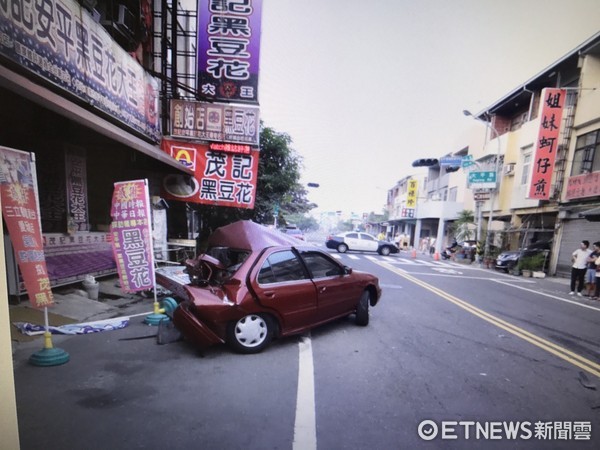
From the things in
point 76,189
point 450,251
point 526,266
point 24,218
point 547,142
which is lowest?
point 450,251

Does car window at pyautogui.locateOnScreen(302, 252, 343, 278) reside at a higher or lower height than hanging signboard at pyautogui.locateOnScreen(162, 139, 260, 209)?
lower

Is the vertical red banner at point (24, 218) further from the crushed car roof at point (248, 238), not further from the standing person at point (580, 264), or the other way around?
the standing person at point (580, 264)

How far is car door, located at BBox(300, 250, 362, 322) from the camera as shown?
4379 mm

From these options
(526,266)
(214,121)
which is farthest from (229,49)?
(526,266)

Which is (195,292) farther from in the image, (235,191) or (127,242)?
(235,191)

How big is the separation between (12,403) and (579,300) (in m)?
12.1

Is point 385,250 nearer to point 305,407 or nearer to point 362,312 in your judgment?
point 362,312

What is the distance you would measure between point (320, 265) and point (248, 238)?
1.21 m

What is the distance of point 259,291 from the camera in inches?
146

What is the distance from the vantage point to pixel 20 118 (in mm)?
5305

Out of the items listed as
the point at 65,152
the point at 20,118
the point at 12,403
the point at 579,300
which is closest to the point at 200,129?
the point at 65,152

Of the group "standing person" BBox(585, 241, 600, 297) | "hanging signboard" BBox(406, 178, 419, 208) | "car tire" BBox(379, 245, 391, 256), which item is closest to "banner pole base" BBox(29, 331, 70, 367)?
"standing person" BBox(585, 241, 600, 297)

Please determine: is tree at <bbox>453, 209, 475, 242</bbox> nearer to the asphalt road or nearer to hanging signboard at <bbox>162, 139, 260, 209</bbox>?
the asphalt road

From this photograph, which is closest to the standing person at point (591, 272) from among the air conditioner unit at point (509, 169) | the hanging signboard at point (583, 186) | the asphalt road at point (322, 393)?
the hanging signboard at point (583, 186)
